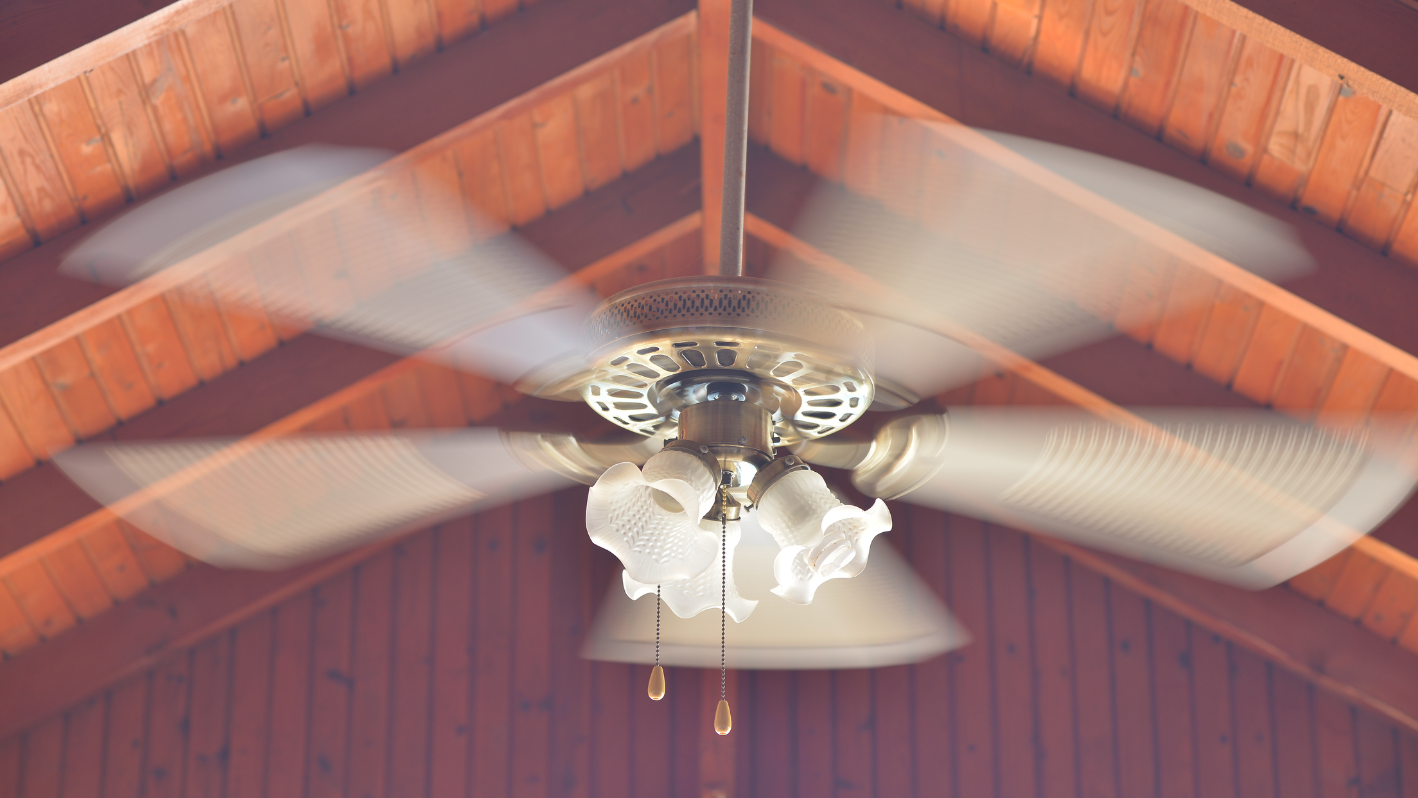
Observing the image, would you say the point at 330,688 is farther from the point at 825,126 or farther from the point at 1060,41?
the point at 1060,41

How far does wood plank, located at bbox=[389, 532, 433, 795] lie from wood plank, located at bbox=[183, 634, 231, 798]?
555mm

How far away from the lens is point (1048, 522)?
1.72m

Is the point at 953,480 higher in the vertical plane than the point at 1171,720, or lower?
higher

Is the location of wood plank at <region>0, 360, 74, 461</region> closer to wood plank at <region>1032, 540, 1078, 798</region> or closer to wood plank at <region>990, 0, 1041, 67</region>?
wood plank at <region>990, 0, 1041, 67</region>

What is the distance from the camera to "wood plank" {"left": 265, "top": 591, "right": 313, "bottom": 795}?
3.44m

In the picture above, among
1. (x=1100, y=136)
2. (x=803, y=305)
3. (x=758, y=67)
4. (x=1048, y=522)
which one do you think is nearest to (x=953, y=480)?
(x=1048, y=522)

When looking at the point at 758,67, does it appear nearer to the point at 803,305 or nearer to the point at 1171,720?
the point at 803,305

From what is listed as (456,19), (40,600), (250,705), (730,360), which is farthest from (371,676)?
(730,360)

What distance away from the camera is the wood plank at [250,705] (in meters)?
3.43

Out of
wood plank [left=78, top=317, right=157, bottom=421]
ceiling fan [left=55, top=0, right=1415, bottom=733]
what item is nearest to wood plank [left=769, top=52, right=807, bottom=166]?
ceiling fan [left=55, top=0, right=1415, bottom=733]

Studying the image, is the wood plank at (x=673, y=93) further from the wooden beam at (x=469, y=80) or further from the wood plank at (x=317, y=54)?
the wood plank at (x=317, y=54)

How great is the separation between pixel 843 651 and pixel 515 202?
152cm

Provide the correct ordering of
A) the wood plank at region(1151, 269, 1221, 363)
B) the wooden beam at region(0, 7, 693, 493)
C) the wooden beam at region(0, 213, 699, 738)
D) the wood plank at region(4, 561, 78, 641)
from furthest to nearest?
the wooden beam at region(0, 213, 699, 738), the wood plank at region(4, 561, 78, 641), the wooden beam at region(0, 7, 693, 493), the wood plank at region(1151, 269, 1221, 363)

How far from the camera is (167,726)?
11.4 ft
